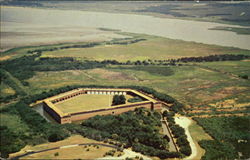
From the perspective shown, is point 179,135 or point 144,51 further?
point 144,51

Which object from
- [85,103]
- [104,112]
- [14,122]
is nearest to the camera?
[14,122]

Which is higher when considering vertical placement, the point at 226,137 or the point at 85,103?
the point at 85,103

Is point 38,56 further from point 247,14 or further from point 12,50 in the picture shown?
point 247,14

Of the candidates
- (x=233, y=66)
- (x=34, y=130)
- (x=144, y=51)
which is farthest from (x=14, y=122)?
(x=144, y=51)

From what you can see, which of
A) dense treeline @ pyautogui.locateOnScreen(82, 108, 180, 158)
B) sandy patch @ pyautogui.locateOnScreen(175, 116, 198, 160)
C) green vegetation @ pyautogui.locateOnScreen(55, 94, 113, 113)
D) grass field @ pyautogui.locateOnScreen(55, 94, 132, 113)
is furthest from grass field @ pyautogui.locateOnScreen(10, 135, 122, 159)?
grass field @ pyautogui.locateOnScreen(55, 94, 132, 113)

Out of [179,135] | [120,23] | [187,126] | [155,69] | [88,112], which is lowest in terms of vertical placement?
[187,126]

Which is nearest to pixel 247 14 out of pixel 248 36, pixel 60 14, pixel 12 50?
pixel 248 36

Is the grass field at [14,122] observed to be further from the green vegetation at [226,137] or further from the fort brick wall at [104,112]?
the green vegetation at [226,137]

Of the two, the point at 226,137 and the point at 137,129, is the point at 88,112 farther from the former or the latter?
the point at 226,137
